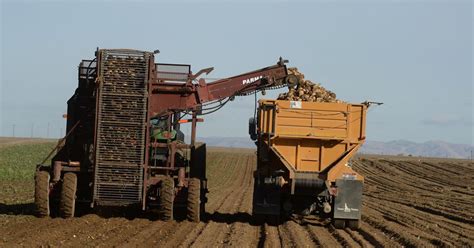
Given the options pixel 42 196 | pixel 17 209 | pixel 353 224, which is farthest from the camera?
pixel 17 209

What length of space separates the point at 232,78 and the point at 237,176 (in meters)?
32.2

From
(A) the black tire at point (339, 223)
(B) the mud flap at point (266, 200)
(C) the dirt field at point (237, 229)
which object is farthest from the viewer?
(B) the mud flap at point (266, 200)

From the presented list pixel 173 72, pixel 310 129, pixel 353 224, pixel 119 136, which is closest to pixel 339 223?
pixel 353 224

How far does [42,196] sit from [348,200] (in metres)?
6.95

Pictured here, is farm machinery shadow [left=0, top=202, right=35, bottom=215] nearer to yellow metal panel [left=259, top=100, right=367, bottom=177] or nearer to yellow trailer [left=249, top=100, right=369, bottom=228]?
yellow trailer [left=249, top=100, right=369, bottom=228]

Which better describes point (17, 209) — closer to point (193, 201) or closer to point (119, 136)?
point (119, 136)

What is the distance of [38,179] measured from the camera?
17.5m

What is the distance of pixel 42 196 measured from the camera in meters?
17.3

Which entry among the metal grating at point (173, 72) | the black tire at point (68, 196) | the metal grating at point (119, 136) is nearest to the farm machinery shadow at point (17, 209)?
the black tire at point (68, 196)

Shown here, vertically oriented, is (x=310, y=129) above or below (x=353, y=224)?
above

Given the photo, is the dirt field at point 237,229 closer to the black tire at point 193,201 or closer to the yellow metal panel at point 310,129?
the black tire at point 193,201

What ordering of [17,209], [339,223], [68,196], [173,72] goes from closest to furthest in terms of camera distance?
[68,196] < [339,223] < [173,72] < [17,209]

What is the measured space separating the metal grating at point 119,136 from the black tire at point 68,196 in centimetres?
51

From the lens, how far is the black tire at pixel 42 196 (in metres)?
17.3
